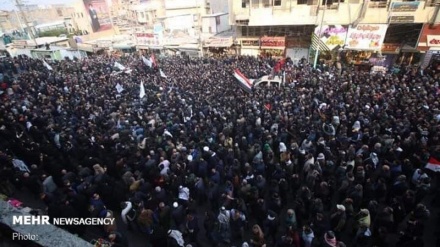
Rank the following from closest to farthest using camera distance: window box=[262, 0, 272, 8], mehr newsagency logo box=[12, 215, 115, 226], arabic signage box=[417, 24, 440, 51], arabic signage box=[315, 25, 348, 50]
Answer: mehr newsagency logo box=[12, 215, 115, 226] → arabic signage box=[417, 24, 440, 51] → arabic signage box=[315, 25, 348, 50] → window box=[262, 0, 272, 8]

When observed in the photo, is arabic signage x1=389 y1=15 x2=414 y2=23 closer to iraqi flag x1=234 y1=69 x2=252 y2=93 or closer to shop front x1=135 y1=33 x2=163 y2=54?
iraqi flag x1=234 y1=69 x2=252 y2=93

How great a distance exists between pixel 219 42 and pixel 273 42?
522 cm

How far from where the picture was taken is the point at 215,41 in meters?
25.3

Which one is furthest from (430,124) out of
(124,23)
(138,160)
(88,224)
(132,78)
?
(124,23)

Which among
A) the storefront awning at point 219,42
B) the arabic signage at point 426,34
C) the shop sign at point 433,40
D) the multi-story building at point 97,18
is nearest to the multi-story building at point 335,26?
the arabic signage at point 426,34

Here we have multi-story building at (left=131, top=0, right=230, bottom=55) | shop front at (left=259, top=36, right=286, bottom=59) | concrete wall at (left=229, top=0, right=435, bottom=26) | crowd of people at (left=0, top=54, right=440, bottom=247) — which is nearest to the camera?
crowd of people at (left=0, top=54, right=440, bottom=247)

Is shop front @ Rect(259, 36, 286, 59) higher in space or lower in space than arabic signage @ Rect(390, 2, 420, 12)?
lower

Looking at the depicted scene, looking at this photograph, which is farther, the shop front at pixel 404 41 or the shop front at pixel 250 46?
the shop front at pixel 250 46

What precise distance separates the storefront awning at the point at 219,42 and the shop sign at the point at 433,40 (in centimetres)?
1506

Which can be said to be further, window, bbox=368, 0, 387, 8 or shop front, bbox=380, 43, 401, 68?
shop front, bbox=380, 43, 401, 68

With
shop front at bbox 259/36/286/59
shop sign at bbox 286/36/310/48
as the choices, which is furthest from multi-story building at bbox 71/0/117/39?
shop sign at bbox 286/36/310/48

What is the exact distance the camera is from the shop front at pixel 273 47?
23030 millimetres

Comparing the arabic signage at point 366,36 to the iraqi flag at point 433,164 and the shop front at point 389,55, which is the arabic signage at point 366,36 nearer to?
the shop front at point 389,55

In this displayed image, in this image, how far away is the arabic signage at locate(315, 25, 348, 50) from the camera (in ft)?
64.7
